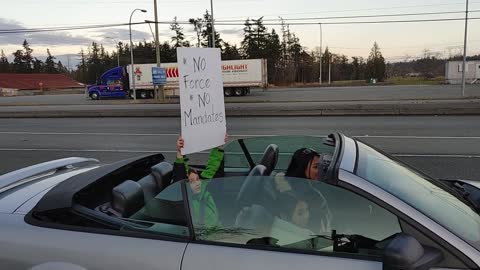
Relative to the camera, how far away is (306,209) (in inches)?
92.0

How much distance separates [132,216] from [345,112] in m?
15.9

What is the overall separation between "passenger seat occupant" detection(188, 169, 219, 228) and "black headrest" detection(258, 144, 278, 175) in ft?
2.34

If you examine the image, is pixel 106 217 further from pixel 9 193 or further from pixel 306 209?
pixel 306 209

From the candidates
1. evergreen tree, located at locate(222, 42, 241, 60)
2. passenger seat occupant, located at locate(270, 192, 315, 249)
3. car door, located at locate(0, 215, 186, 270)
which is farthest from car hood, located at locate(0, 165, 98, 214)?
evergreen tree, located at locate(222, 42, 241, 60)

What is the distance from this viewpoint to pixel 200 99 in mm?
3133

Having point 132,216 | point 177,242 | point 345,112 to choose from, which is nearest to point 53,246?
point 132,216

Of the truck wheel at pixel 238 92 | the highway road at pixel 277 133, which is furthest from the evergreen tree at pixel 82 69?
the highway road at pixel 277 133

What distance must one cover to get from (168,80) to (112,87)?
21.0 feet

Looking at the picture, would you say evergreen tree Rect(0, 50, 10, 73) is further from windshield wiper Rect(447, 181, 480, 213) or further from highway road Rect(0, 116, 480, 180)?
windshield wiper Rect(447, 181, 480, 213)

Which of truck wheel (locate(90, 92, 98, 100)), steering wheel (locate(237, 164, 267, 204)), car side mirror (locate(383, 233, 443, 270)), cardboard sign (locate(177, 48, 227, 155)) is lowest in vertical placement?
truck wheel (locate(90, 92, 98, 100))

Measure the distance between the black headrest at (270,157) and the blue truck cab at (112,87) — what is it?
46.8 metres

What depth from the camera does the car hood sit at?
2562 mm

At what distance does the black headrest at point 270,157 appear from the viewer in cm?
315

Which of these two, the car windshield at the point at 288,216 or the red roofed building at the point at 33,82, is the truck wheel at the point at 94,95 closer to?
the car windshield at the point at 288,216
